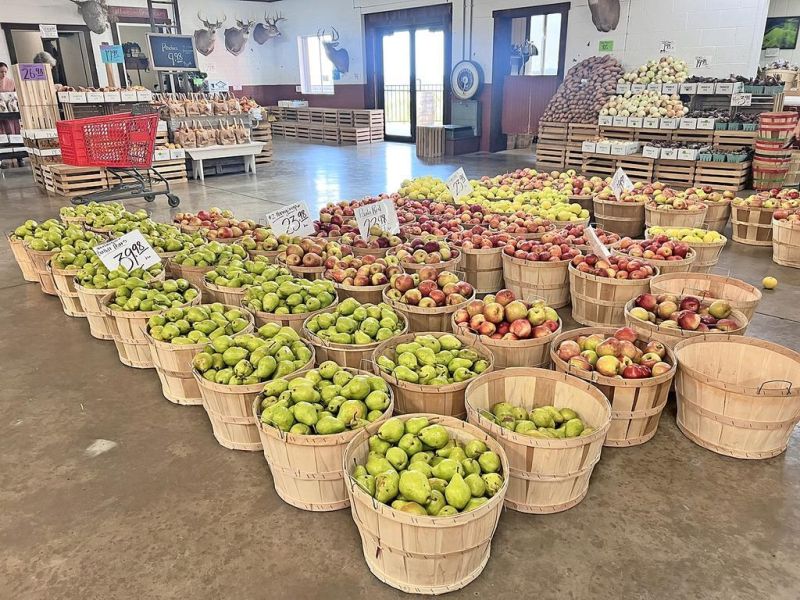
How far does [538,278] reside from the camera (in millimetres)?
4129

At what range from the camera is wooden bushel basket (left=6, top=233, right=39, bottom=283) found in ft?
16.4

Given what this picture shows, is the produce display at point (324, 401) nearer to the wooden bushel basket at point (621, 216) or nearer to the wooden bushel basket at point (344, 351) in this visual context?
the wooden bushel basket at point (344, 351)

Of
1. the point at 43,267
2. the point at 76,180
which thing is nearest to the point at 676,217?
the point at 43,267

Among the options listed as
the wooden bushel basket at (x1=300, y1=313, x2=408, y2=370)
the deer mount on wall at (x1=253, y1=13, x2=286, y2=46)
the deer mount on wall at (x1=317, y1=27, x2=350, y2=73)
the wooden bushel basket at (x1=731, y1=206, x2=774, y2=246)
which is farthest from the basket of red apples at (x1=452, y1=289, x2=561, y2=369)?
the deer mount on wall at (x1=253, y1=13, x2=286, y2=46)

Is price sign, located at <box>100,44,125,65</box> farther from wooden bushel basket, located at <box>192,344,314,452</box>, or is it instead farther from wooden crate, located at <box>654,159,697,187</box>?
wooden crate, located at <box>654,159,697,187</box>

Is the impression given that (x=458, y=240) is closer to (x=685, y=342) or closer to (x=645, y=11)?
(x=685, y=342)

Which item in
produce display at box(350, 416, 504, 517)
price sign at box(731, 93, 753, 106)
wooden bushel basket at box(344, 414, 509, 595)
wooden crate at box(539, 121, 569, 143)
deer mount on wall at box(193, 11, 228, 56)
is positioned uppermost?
deer mount on wall at box(193, 11, 228, 56)

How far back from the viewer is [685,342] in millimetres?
2871

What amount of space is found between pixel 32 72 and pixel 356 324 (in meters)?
8.70

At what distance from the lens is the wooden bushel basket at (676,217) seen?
5.56 m

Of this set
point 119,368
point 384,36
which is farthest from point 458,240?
point 384,36

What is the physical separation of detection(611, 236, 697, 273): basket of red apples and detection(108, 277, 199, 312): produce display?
2.91m

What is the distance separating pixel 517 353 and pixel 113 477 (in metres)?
1.95

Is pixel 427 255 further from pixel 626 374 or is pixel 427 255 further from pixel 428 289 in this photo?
pixel 626 374
